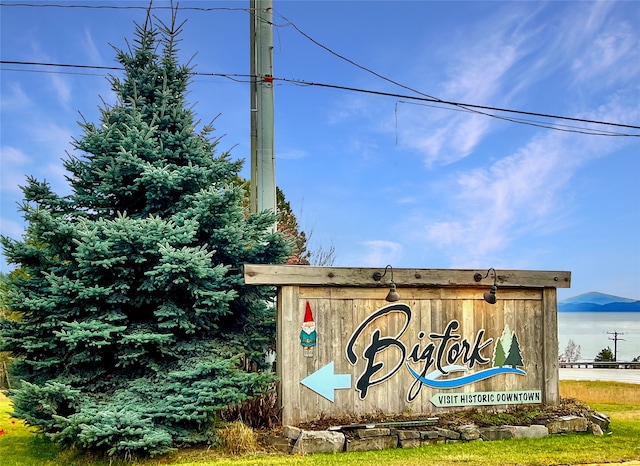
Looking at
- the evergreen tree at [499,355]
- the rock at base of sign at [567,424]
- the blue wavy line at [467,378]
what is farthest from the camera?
the evergreen tree at [499,355]

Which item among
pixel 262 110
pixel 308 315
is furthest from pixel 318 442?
pixel 262 110

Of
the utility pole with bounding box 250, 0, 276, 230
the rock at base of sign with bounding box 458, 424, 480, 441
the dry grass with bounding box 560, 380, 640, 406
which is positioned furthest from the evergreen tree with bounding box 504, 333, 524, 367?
the dry grass with bounding box 560, 380, 640, 406

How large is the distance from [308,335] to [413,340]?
5.43ft

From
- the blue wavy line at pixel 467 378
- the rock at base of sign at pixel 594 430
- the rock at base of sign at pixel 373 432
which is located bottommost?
the rock at base of sign at pixel 594 430

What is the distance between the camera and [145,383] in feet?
25.2

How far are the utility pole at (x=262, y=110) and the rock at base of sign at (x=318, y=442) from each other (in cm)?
377

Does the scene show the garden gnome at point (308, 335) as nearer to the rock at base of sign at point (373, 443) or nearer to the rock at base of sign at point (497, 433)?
the rock at base of sign at point (373, 443)

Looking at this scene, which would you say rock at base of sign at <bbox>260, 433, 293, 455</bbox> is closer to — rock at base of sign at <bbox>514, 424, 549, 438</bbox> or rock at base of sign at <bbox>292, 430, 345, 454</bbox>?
Answer: rock at base of sign at <bbox>292, 430, 345, 454</bbox>

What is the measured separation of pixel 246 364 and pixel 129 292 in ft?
6.62

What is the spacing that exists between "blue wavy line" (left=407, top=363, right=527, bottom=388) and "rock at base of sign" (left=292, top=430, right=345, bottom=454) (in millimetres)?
1728

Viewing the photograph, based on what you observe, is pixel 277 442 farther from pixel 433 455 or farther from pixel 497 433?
pixel 497 433

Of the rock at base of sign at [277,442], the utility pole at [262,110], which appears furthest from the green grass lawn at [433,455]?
the utility pole at [262,110]

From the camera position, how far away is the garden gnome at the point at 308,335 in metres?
8.18

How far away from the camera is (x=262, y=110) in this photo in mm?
10172
